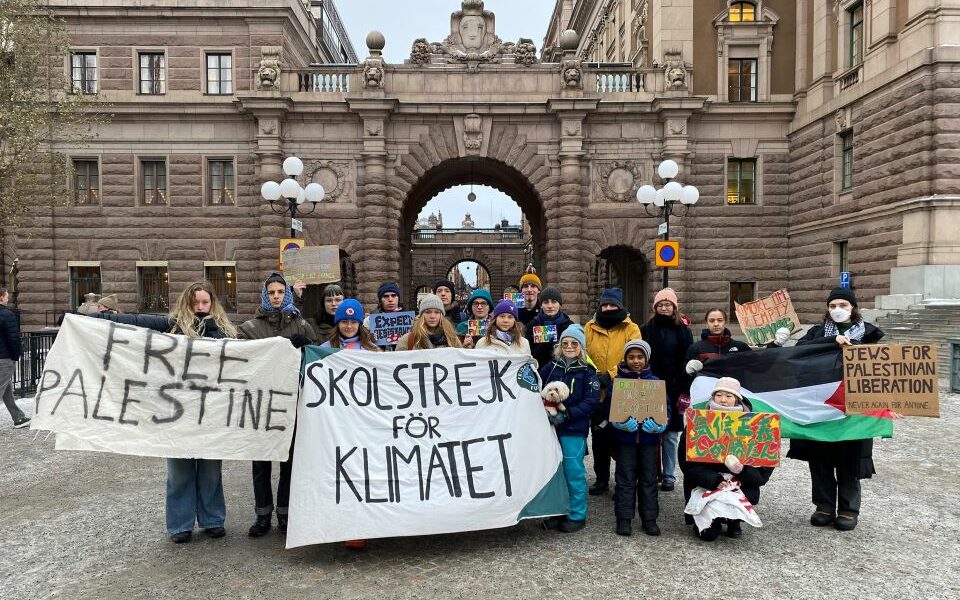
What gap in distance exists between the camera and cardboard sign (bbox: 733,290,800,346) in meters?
6.86

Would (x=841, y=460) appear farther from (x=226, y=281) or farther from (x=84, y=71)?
(x=84, y=71)

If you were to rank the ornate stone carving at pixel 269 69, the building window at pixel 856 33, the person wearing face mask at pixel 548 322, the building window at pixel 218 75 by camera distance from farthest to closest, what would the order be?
1. the building window at pixel 218 75
2. the ornate stone carving at pixel 269 69
3. the building window at pixel 856 33
4. the person wearing face mask at pixel 548 322

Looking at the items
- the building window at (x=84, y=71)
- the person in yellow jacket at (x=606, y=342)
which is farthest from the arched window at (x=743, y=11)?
the building window at (x=84, y=71)

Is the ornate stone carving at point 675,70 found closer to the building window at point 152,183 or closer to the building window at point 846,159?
the building window at point 846,159

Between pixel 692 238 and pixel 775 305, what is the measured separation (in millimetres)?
17653

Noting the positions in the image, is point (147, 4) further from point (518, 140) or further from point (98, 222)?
point (518, 140)

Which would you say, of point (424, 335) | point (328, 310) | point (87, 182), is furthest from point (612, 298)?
point (87, 182)

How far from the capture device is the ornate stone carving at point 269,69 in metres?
22.1

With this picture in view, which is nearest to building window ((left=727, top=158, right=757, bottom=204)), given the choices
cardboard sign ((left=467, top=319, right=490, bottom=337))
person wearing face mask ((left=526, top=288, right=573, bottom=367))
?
person wearing face mask ((left=526, top=288, right=573, bottom=367))

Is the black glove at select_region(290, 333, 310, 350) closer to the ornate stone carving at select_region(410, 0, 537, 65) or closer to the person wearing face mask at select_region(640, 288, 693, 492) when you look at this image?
the person wearing face mask at select_region(640, 288, 693, 492)

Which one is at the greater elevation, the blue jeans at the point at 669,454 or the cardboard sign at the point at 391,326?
the cardboard sign at the point at 391,326

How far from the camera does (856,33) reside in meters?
20.7

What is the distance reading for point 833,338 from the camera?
5586 millimetres

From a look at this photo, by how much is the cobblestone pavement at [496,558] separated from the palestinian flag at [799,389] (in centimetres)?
95
